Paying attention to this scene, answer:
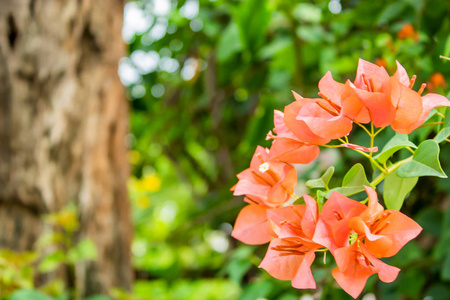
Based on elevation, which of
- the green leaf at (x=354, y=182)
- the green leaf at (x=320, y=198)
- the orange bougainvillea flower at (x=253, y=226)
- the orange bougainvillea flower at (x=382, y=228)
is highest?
the green leaf at (x=354, y=182)

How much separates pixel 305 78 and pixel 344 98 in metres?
0.77

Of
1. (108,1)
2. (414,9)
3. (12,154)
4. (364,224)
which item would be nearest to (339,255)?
(364,224)

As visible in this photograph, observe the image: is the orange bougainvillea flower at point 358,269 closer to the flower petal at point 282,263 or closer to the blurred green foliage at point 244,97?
the flower petal at point 282,263

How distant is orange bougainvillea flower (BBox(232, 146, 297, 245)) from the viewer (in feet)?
0.87

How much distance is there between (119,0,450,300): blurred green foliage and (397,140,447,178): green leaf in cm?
14

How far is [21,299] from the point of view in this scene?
0.61 meters

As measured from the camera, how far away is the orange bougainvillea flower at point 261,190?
26 cm

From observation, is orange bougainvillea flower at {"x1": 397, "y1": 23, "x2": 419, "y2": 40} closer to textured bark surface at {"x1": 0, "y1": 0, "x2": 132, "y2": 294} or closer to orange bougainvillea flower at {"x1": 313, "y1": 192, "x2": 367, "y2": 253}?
orange bougainvillea flower at {"x1": 313, "y1": 192, "x2": 367, "y2": 253}

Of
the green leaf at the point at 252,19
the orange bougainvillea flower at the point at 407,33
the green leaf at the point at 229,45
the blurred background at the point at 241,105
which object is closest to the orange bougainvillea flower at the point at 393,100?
the blurred background at the point at 241,105

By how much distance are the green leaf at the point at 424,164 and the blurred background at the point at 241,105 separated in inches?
5.5

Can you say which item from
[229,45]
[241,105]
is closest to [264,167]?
[229,45]

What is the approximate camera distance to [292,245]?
0.25 metres

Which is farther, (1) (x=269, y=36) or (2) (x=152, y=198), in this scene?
(2) (x=152, y=198)

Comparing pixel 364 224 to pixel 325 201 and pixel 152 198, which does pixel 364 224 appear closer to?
pixel 325 201
